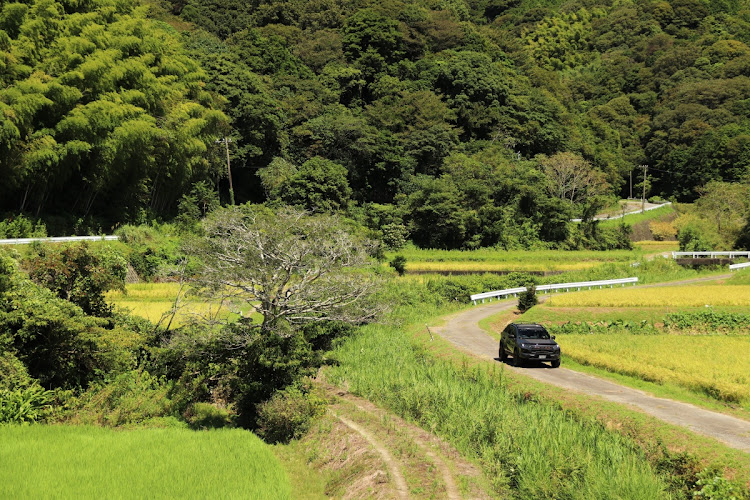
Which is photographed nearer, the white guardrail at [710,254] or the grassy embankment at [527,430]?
the grassy embankment at [527,430]

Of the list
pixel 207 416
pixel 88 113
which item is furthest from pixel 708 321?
pixel 88 113

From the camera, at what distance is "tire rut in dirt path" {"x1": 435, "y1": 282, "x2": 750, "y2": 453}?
516 inches

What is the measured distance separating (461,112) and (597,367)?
175 feet

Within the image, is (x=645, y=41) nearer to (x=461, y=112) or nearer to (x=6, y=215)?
(x=461, y=112)

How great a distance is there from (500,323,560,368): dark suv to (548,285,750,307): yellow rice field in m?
10.8

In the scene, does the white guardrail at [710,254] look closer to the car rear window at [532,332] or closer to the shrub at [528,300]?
the shrub at [528,300]

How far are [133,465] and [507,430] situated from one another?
8.26 meters

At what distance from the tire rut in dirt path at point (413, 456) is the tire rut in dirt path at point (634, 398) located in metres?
4.88

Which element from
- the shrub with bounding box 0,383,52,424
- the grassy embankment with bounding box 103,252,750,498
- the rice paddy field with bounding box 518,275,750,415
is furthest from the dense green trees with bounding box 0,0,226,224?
the rice paddy field with bounding box 518,275,750,415

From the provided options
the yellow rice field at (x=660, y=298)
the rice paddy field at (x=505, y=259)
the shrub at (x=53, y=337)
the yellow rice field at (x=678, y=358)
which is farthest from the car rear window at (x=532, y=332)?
the rice paddy field at (x=505, y=259)

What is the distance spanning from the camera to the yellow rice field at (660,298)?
3052cm

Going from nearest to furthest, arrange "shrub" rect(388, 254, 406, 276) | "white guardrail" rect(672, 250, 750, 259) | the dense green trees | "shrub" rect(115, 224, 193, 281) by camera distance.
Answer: the dense green trees
"shrub" rect(115, 224, 193, 281)
"shrub" rect(388, 254, 406, 276)
"white guardrail" rect(672, 250, 750, 259)

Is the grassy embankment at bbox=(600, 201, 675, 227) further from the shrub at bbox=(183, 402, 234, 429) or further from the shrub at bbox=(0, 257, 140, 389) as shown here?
the shrub at bbox=(0, 257, 140, 389)

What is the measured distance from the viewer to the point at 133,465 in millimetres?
13031
